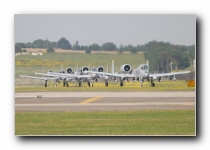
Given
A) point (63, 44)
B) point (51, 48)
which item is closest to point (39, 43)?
point (51, 48)

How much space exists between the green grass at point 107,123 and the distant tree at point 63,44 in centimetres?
123

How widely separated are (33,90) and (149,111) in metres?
2.19

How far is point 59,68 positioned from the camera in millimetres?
24266

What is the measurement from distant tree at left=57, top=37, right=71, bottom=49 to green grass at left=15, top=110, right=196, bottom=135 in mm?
1233

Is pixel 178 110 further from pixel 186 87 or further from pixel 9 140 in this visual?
pixel 9 140

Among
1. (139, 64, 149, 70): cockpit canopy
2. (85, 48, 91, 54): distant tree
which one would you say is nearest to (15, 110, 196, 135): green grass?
(139, 64, 149, 70): cockpit canopy

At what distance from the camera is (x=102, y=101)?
2417cm

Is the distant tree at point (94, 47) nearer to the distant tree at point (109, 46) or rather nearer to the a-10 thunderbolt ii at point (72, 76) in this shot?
the distant tree at point (109, 46)

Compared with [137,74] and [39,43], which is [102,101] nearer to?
[137,74]

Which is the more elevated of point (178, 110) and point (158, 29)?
point (158, 29)

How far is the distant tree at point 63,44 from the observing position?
24.0 metres

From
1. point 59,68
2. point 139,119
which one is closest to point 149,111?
point 139,119

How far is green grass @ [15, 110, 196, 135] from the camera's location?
2358 centimetres

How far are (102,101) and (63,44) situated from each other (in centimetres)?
129
